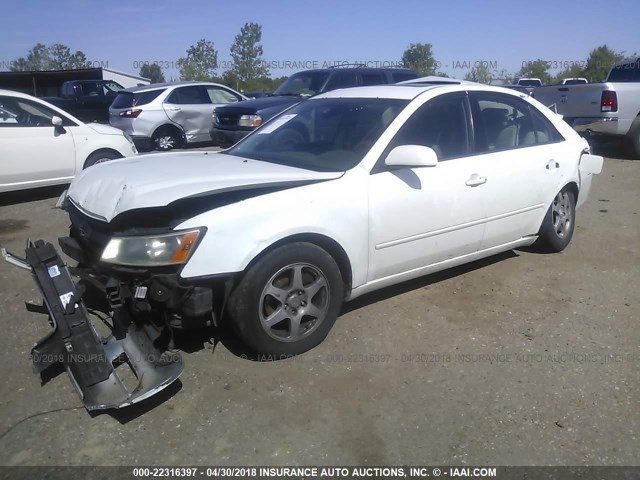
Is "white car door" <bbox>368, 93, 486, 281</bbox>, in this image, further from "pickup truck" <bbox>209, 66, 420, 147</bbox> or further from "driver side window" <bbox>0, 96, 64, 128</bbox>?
"pickup truck" <bbox>209, 66, 420, 147</bbox>

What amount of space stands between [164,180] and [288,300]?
103 cm

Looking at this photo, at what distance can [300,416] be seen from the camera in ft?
9.79

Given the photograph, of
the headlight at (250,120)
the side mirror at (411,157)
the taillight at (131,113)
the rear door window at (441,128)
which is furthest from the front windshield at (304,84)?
the side mirror at (411,157)

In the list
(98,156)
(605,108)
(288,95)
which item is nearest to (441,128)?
(98,156)

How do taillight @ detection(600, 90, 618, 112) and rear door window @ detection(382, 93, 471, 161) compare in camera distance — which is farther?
taillight @ detection(600, 90, 618, 112)

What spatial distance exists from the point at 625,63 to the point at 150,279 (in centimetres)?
1169

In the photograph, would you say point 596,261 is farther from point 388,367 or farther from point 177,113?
point 177,113

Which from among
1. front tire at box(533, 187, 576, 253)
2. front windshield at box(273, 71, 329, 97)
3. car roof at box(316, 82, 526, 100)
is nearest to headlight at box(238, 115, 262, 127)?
front windshield at box(273, 71, 329, 97)

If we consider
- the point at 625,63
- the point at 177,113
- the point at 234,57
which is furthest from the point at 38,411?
the point at 234,57

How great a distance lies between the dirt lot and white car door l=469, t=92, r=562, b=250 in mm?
571

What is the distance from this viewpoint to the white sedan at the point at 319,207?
3.12 metres

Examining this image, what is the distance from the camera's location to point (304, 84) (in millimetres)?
11805

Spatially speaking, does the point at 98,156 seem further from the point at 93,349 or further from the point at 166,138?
the point at 93,349

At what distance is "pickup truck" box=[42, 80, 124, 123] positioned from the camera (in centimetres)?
1738
